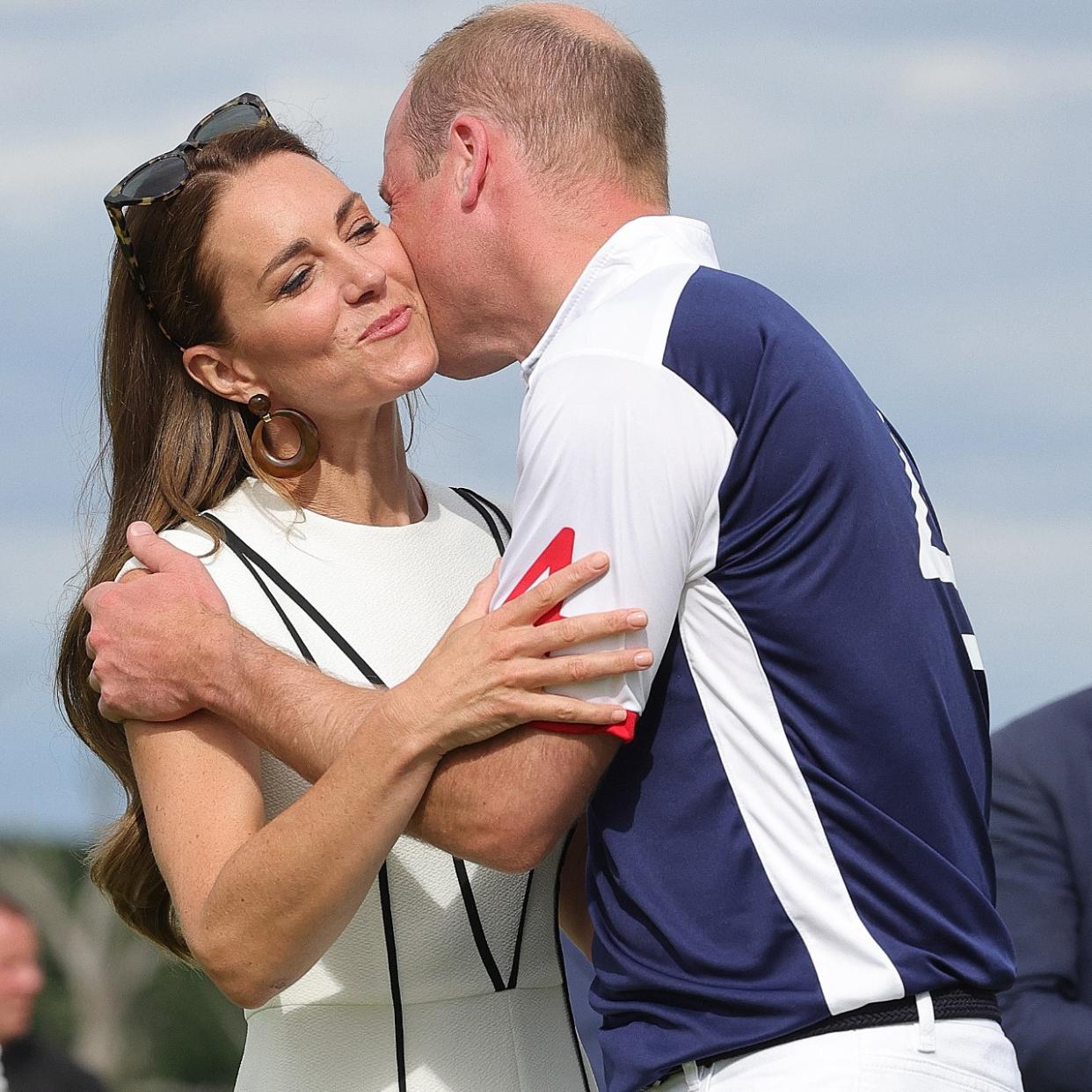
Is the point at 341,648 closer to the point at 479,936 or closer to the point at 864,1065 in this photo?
the point at 479,936

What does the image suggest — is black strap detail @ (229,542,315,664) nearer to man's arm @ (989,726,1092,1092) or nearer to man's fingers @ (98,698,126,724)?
man's fingers @ (98,698,126,724)

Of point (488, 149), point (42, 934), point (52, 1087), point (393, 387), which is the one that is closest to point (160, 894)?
point (393, 387)

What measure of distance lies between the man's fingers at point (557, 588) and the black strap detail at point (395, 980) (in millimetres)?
745

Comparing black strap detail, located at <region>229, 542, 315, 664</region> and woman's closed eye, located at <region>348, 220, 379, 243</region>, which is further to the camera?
woman's closed eye, located at <region>348, 220, 379, 243</region>

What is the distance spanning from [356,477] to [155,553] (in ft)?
1.64

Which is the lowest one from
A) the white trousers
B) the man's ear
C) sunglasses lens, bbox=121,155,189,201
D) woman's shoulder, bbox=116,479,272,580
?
the white trousers

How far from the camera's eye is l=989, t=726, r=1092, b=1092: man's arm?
3992 mm

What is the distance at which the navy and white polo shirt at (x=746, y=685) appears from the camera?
234cm

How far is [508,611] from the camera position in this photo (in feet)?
8.03

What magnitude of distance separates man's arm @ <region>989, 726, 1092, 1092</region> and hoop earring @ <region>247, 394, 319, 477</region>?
1.97 m

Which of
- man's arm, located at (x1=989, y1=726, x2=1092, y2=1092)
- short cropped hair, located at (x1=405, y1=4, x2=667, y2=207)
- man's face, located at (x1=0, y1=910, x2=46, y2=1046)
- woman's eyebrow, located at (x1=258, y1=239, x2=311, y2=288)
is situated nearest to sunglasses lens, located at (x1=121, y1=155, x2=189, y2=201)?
woman's eyebrow, located at (x1=258, y1=239, x2=311, y2=288)

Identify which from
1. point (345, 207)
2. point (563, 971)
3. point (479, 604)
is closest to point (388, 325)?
point (345, 207)

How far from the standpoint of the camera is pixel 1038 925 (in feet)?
13.7

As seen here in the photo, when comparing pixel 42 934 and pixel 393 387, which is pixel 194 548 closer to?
pixel 393 387
